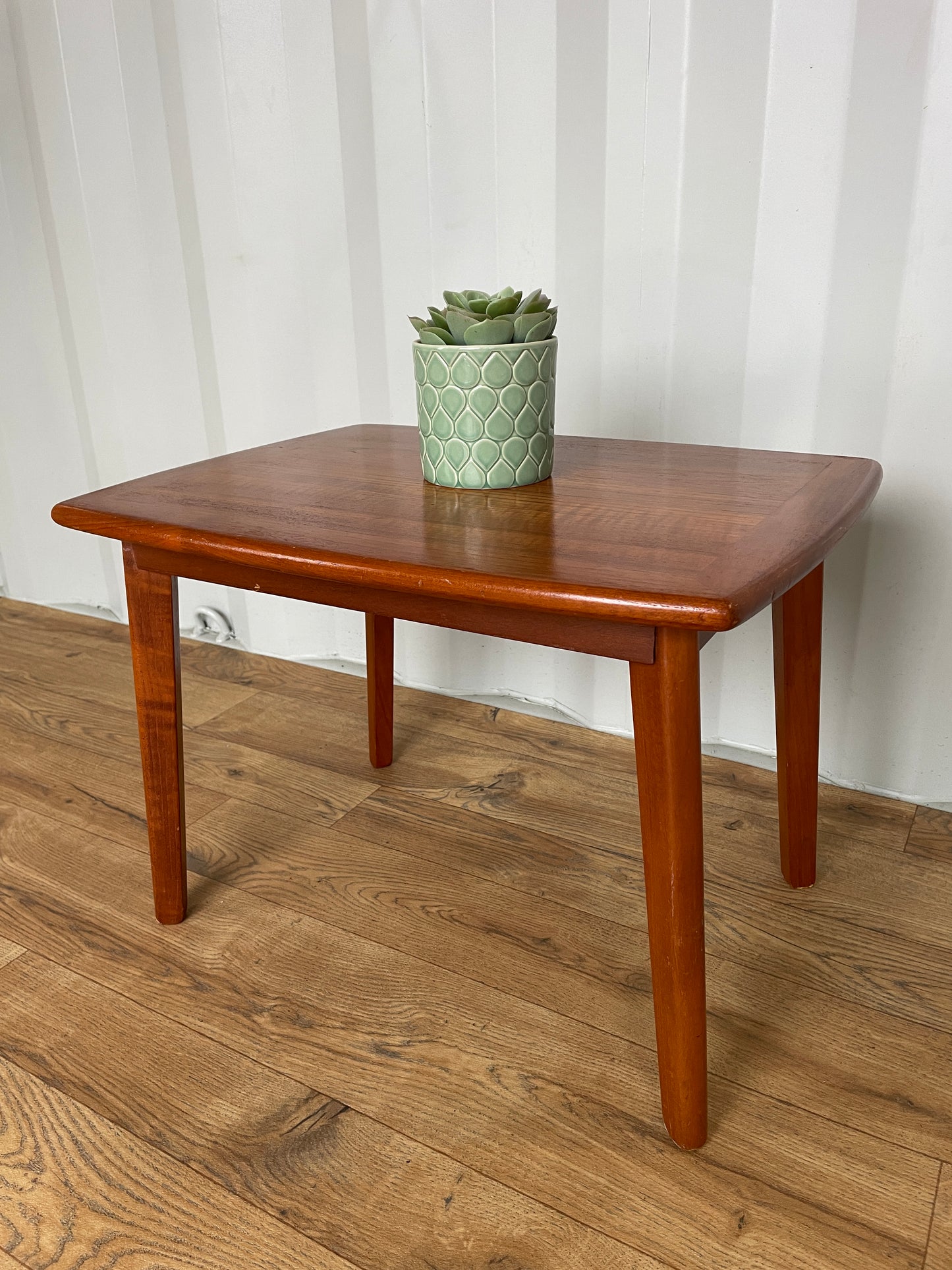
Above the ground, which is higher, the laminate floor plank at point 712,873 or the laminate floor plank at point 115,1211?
the laminate floor plank at point 115,1211

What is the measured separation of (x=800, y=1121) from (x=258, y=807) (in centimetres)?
86

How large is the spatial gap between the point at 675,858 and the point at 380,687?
30.3 inches

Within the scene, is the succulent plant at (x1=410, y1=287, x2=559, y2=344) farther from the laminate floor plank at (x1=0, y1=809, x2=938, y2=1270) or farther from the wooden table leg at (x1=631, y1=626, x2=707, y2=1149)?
the laminate floor plank at (x1=0, y1=809, x2=938, y2=1270)

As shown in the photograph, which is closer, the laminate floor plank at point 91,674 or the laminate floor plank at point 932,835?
the laminate floor plank at point 932,835

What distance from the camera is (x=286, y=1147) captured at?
889mm

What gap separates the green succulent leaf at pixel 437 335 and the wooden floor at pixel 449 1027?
678 mm

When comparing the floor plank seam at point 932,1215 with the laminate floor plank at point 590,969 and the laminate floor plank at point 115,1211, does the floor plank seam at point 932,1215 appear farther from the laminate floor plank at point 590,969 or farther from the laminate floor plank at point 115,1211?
the laminate floor plank at point 115,1211

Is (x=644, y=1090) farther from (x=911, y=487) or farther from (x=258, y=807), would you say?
(x=911, y=487)

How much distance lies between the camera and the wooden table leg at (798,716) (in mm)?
1060

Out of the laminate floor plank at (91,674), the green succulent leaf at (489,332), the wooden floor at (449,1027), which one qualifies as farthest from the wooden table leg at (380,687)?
the green succulent leaf at (489,332)

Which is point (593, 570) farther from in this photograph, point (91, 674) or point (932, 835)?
point (91, 674)

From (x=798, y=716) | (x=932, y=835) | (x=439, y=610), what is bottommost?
(x=932, y=835)

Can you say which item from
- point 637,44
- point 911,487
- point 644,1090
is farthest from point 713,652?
point 637,44

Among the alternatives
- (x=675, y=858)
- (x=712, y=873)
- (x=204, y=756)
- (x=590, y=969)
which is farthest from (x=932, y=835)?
(x=204, y=756)
